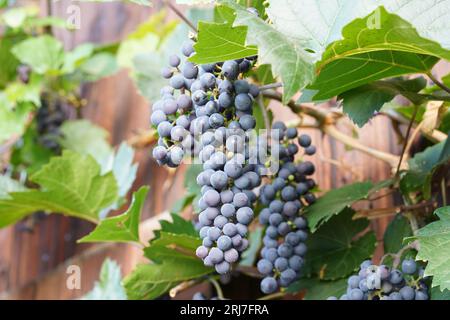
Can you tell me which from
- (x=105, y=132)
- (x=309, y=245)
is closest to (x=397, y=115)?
(x=309, y=245)

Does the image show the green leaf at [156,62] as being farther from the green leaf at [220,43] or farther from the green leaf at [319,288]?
the green leaf at [220,43]

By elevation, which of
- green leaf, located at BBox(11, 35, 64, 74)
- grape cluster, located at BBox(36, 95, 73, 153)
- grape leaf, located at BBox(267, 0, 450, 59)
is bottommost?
grape leaf, located at BBox(267, 0, 450, 59)

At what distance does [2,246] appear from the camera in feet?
6.76

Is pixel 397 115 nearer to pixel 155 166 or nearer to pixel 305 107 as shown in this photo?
pixel 305 107

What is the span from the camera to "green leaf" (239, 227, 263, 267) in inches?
50.1

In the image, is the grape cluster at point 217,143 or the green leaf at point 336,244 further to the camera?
the green leaf at point 336,244

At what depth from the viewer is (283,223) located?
957 mm

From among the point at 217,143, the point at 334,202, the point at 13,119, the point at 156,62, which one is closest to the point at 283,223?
the point at 334,202

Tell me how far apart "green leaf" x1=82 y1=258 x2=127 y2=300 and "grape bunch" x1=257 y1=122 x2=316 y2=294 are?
35 centimetres

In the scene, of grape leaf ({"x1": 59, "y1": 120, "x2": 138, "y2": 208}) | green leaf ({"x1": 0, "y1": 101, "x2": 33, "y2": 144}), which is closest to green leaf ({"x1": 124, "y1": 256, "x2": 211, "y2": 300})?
grape leaf ({"x1": 59, "y1": 120, "x2": 138, "y2": 208})

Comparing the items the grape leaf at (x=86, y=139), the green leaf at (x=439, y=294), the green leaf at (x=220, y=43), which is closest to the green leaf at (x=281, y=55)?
the green leaf at (x=220, y=43)

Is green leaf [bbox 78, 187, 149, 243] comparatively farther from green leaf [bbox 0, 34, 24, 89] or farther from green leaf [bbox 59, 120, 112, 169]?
green leaf [bbox 0, 34, 24, 89]

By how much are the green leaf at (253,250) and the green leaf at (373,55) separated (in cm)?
47

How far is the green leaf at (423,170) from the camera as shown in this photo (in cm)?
99
